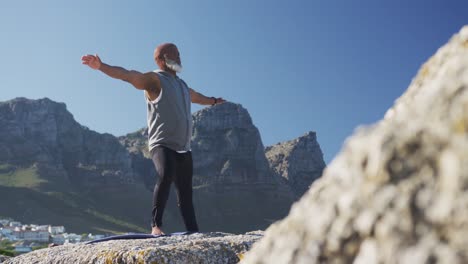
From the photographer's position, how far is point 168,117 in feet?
20.0

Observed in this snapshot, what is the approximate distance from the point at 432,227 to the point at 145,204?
167 meters

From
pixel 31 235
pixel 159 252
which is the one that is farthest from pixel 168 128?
pixel 31 235

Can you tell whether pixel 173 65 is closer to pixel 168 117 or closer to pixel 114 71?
pixel 168 117

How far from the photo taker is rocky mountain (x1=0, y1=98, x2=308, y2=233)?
145m

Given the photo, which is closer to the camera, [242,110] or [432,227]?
[432,227]

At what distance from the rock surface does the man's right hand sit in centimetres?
498

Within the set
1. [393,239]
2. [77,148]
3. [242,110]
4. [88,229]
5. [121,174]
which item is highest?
[242,110]

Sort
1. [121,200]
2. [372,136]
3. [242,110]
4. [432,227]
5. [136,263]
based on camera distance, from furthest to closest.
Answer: [242,110], [121,200], [136,263], [372,136], [432,227]

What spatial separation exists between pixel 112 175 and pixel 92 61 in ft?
553

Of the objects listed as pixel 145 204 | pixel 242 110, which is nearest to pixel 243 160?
pixel 242 110

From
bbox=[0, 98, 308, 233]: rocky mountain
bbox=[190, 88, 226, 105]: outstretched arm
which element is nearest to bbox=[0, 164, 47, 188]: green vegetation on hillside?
bbox=[0, 98, 308, 233]: rocky mountain

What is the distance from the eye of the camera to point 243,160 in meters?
184

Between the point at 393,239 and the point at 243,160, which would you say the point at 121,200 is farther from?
the point at 393,239

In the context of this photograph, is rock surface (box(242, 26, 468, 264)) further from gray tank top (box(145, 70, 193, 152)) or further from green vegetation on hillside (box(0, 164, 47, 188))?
green vegetation on hillside (box(0, 164, 47, 188))
